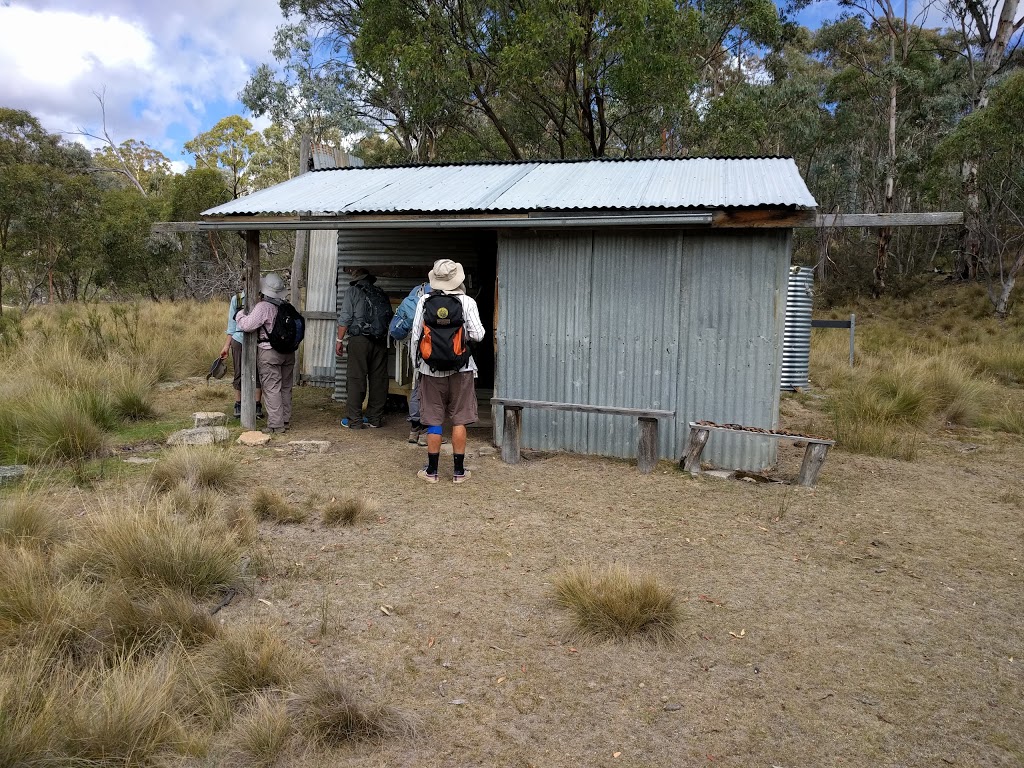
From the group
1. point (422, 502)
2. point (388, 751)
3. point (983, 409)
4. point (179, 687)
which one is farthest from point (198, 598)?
point (983, 409)

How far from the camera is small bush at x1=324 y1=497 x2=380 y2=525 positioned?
5.22 m

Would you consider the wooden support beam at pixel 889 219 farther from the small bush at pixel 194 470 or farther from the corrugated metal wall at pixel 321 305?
the corrugated metal wall at pixel 321 305

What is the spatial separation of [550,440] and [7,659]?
5.04 meters

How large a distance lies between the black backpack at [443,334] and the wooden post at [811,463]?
302 cm

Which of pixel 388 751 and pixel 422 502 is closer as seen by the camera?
pixel 388 751

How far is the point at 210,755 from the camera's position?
8.71 feet

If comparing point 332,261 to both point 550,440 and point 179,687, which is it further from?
point 179,687

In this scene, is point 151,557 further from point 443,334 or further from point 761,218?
point 761,218

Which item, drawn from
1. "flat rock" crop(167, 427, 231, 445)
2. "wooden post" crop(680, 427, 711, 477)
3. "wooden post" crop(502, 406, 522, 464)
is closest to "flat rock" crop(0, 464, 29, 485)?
"flat rock" crop(167, 427, 231, 445)

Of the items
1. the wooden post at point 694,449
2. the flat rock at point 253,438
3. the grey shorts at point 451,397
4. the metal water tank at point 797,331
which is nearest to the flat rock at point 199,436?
the flat rock at point 253,438

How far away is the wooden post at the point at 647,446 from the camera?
6.57m

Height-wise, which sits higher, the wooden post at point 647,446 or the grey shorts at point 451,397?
the grey shorts at point 451,397

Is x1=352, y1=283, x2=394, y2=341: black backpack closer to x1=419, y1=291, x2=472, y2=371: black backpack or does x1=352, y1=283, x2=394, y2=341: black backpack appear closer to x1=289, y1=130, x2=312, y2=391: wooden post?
x1=419, y1=291, x2=472, y2=371: black backpack

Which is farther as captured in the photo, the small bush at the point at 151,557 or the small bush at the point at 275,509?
the small bush at the point at 275,509
